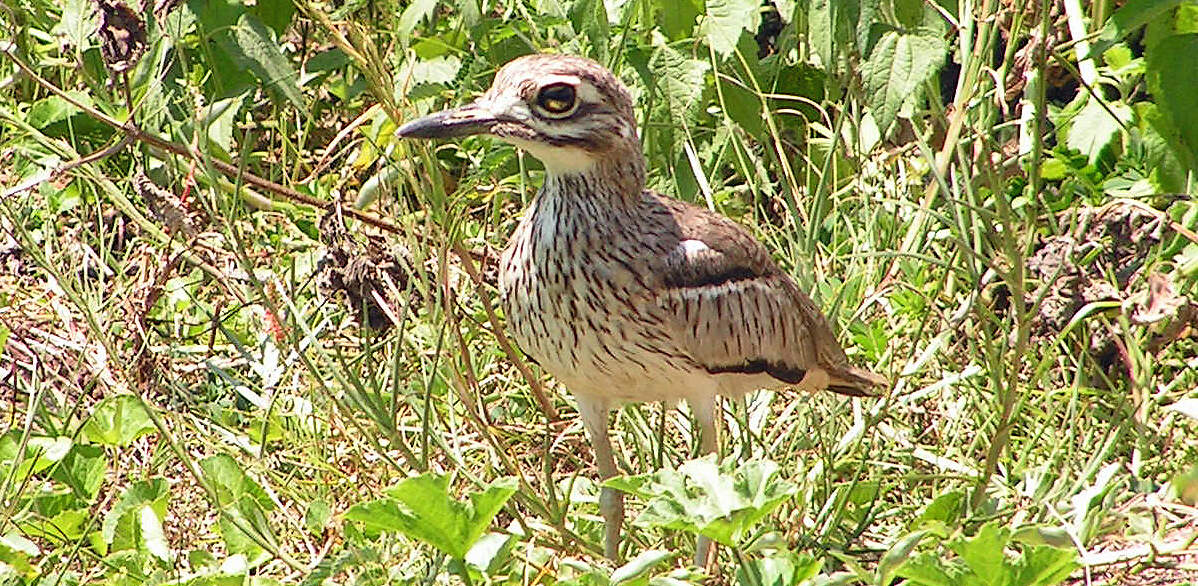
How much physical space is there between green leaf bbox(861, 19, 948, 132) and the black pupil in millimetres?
490

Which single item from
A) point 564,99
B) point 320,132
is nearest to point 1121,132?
point 564,99

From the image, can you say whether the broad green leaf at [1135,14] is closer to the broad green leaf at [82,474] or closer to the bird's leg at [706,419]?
the bird's leg at [706,419]

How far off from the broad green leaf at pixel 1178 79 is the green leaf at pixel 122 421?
177 cm

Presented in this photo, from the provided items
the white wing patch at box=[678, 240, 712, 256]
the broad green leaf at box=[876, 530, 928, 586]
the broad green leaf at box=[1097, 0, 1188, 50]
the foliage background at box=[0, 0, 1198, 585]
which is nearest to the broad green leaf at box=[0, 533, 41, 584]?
the foliage background at box=[0, 0, 1198, 585]

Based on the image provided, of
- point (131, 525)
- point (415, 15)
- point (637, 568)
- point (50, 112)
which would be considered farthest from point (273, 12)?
point (637, 568)

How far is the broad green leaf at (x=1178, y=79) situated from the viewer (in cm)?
272

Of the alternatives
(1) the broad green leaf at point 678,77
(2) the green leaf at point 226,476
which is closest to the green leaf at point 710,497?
(2) the green leaf at point 226,476

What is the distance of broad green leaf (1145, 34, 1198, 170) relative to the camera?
272 centimetres

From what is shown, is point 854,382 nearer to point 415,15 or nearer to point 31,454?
point 415,15

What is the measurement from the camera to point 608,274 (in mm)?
2982

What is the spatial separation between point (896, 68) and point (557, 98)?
56cm

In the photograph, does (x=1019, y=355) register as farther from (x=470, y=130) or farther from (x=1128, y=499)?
(x=470, y=130)

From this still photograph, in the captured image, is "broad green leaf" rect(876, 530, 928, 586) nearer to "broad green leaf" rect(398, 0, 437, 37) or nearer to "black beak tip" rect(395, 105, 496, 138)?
"black beak tip" rect(395, 105, 496, 138)

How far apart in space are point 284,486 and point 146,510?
26cm
